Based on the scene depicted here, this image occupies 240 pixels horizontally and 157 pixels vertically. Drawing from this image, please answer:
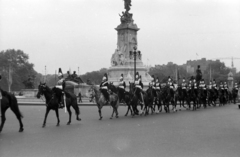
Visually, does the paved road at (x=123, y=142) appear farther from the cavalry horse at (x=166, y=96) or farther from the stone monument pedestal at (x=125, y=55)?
the stone monument pedestal at (x=125, y=55)

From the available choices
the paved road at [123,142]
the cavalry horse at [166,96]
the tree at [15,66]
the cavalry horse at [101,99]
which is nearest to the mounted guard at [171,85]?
the cavalry horse at [166,96]

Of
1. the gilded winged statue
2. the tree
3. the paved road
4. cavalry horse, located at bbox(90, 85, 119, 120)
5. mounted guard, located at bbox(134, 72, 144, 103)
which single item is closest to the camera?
the paved road

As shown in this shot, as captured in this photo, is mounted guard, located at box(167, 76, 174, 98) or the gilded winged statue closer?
mounted guard, located at box(167, 76, 174, 98)

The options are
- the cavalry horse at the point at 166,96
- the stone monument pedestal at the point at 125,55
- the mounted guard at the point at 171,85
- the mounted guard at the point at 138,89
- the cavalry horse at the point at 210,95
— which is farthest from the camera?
the stone monument pedestal at the point at 125,55

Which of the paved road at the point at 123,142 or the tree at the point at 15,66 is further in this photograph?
the tree at the point at 15,66

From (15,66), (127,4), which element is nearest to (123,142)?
(127,4)

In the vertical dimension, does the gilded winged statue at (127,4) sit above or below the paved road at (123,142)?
above

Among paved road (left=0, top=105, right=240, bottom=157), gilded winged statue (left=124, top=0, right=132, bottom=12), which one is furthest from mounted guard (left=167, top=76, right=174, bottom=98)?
gilded winged statue (left=124, top=0, right=132, bottom=12)

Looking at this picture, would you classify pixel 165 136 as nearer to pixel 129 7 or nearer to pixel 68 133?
pixel 68 133

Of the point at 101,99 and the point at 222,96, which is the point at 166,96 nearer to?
the point at 101,99

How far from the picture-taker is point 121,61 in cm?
5616

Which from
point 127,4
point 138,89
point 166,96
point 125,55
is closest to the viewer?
point 138,89

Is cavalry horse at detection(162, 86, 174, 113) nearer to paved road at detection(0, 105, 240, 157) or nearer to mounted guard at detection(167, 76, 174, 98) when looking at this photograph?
mounted guard at detection(167, 76, 174, 98)

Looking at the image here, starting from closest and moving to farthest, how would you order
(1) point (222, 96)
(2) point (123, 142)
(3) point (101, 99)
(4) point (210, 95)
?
(2) point (123, 142) < (3) point (101, 99) < (4) point (210, 95) < (1) point (222, 96)
